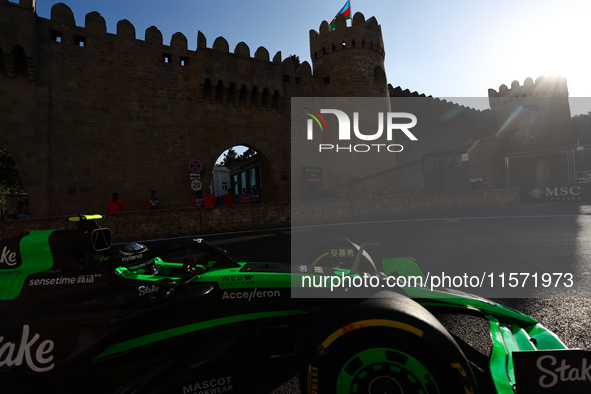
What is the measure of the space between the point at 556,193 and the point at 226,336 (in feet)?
76.1

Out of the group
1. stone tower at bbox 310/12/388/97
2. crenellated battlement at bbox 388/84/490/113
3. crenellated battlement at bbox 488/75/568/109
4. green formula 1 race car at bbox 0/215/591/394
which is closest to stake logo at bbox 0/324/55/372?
green formula 1 race car at bbox 0/215/591/394

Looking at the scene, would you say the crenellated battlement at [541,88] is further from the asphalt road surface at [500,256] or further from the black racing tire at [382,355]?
the black racing tire at [382,355]

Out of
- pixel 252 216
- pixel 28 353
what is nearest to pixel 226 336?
pixel 28 353

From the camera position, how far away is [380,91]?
21.5 m

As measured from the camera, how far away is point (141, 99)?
16.2 m

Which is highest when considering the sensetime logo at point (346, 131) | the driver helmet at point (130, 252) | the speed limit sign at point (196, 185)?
the sensetime logo at point (346, 131)

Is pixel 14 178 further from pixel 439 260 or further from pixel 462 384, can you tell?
pixel 462 384

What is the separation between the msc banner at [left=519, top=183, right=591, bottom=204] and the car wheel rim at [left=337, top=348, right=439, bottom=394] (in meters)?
22.4

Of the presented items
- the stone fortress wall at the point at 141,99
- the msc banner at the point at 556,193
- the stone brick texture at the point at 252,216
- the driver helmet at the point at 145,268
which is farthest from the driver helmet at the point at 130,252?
the msc banner at the point at 556,193

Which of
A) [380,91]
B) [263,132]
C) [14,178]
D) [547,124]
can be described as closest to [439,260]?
[263,132]

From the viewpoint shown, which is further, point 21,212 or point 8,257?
point 21,212

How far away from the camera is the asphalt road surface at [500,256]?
9.79ft

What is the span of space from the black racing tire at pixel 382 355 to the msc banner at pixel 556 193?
2236cm

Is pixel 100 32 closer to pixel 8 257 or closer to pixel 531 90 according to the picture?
pixel 8 257
